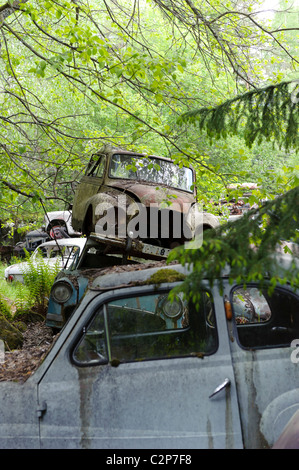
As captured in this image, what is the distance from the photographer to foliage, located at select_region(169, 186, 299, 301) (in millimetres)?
2477

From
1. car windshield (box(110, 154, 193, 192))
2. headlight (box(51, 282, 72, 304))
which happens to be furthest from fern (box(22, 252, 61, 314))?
headlight (box(51, 282, 72, 304))

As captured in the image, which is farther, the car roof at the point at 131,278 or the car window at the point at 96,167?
the car window at the point at 96,167

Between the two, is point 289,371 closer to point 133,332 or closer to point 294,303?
point 294,303

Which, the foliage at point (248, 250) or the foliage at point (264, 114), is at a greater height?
the foliage at point (264, 114)

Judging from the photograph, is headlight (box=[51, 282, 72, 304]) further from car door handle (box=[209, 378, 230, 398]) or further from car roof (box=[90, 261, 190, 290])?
car door handle (box=[209, 378, 230, 398])

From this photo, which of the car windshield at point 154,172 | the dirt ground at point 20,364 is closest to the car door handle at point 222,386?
the dirt ground at point 20,364

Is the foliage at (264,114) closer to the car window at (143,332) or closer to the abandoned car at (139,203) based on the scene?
the car window at (143,332)

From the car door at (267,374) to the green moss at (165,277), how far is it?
35cm

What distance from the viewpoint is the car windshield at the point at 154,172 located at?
8789 mm

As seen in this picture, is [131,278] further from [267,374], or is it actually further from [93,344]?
[267,374]

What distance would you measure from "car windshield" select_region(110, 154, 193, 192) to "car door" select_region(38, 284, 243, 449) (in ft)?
17.7

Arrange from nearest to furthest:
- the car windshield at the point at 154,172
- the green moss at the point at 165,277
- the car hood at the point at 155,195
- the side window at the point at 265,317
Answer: the side window at the point at 265,317
the green moss at the point at 165,277
the car hood at the point at 155,195
the car windshield at the point at 154,172
